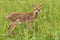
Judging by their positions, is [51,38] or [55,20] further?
[55,20]

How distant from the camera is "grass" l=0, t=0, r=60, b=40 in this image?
634 cm

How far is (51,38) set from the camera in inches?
235

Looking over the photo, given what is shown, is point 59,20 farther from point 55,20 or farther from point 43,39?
point 43,39

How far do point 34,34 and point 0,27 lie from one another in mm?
1008

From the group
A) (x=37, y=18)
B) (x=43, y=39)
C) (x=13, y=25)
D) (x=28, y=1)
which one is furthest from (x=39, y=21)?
(x=28, y=1)

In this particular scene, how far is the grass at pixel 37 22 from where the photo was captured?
634 cm

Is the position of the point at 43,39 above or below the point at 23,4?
below

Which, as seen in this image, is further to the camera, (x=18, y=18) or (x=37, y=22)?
(x=37, y=22)

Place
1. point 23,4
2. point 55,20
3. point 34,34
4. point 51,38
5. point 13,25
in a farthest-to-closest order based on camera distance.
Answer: point 23,4 → point 55,20 → point 13,25 → point 34,34 → point 51,38

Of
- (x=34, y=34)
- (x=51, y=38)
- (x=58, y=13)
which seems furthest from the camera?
(x=58, y=13)

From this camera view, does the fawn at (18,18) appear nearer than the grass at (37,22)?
No

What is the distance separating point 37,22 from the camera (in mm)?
7391

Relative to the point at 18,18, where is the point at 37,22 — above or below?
below

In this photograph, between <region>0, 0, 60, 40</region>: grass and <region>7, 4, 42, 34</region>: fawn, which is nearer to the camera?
<region>0, 0, 60, 40</region>: grass
